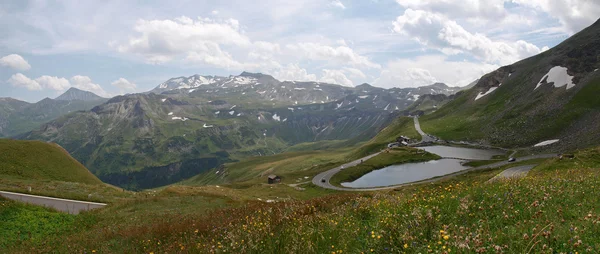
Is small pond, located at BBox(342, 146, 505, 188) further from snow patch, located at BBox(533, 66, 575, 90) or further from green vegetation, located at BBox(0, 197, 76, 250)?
green vegetation, located at BBox(0, 197, 76, 250)

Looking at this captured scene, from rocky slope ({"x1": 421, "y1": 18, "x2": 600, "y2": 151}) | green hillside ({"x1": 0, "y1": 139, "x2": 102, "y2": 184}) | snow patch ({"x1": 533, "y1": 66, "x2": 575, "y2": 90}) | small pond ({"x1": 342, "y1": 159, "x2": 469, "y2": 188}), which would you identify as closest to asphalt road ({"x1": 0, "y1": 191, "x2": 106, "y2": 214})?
green hillside ({"x1": 0, "y1": 139, "x2": 102, "y2": 184})

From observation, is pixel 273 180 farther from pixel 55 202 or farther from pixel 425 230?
pixel 425 230

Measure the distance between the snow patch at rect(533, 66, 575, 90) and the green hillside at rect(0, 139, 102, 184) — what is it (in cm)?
20887

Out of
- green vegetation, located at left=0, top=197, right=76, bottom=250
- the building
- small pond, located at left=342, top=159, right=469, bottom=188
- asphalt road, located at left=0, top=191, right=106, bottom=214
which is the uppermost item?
green vegetation, located at left=0, top=197, right=76, bottom=250

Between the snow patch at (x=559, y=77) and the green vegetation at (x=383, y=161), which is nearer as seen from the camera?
the green vegetation at (x=383, y=161)

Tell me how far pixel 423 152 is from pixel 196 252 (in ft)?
483

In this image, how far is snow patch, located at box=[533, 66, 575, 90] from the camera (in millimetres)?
168350

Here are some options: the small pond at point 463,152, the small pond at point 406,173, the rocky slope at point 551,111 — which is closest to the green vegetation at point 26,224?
the small pond at point 406,173

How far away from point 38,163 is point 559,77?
224489 mm

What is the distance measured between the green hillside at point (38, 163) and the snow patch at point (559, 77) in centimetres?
20887

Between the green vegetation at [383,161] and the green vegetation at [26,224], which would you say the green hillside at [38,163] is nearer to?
the green vegetation at [26,224]

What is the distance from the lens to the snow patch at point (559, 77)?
168 m

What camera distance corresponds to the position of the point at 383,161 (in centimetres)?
14262

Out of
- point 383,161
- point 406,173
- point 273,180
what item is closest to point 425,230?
point 406,173
